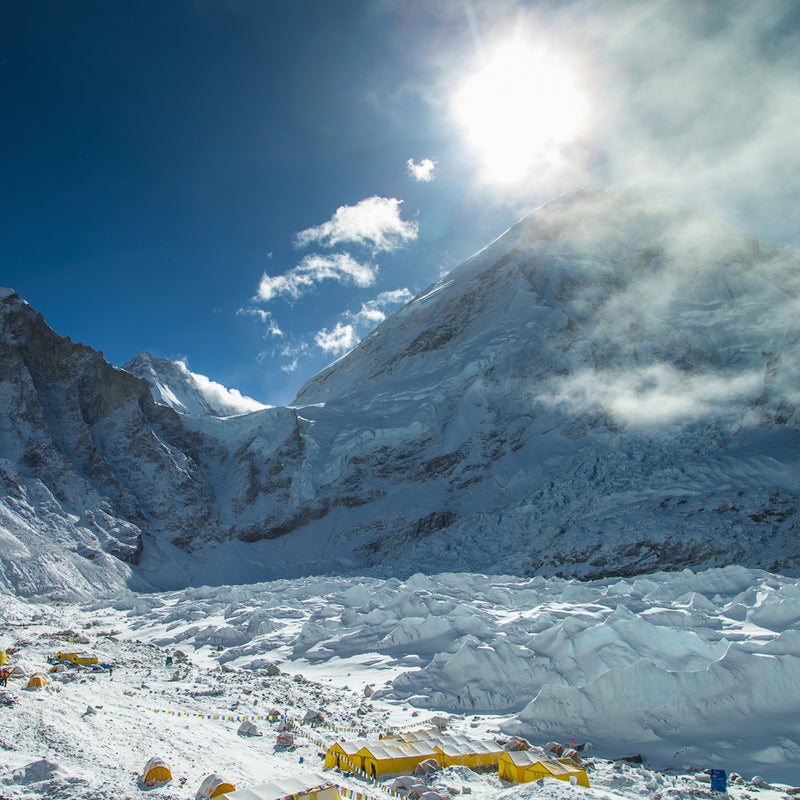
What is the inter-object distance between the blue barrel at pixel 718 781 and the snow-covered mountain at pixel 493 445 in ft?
117

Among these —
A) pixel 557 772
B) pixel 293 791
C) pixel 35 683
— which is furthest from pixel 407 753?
pixel 35 683

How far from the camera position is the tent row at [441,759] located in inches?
509

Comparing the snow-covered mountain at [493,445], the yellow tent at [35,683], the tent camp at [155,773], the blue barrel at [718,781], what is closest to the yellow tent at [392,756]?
the tent camp at [155,773]

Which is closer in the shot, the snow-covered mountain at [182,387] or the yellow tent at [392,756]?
the yellow tent at [392,756]

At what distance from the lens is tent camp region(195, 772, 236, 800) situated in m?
10.7

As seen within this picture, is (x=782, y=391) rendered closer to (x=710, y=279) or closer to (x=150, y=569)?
(x=710, y=279)

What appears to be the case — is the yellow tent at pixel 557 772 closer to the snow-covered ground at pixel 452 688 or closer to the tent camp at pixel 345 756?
the snow-covered ground at pixel 452 688

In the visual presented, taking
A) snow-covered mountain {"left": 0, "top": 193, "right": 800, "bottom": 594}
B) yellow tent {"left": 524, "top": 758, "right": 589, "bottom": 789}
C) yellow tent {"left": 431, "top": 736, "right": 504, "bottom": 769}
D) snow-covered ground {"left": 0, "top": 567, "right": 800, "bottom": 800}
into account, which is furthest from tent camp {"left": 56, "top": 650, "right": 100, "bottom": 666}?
snow-covered mountain {"left": 0, "top": 193, "right": 800, "bottom": 594}

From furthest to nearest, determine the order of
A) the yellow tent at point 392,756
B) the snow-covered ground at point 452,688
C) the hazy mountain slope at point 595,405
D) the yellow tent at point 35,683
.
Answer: the hazy mountain slope at point 595,405 → the yellow tent at point 35,683 → the yellow tent at point 392,756 → the snow-covered ground at point 452,688

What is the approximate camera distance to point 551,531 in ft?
175

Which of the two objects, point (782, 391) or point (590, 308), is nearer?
point (782, 391)

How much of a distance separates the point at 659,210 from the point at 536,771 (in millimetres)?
94121

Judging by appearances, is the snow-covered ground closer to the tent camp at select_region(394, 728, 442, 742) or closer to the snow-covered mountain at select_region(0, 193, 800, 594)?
the tent camp at select_region(394, 728, 442, 742)

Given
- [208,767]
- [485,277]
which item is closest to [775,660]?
[208,767]
